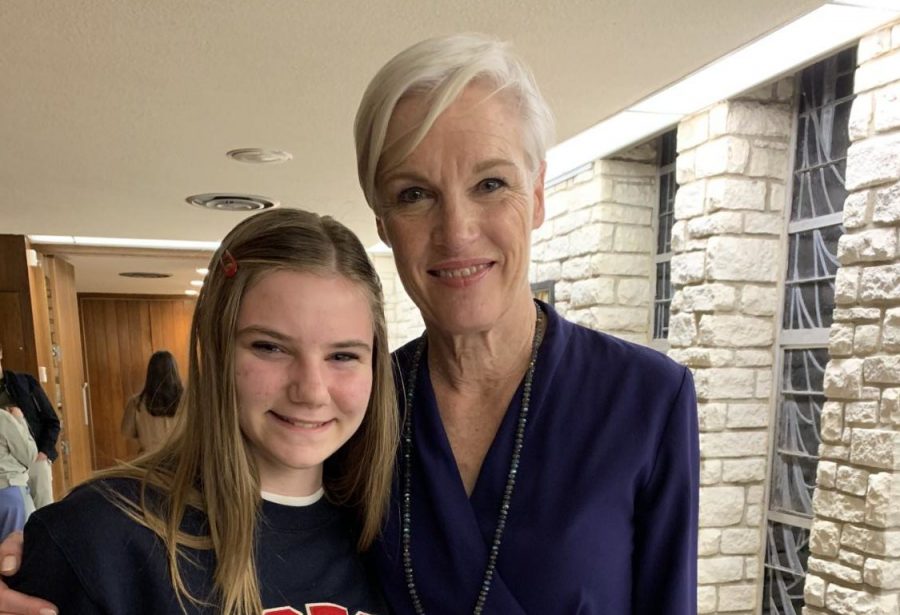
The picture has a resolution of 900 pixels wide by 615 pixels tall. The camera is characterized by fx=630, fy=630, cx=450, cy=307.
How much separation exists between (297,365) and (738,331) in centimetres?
179

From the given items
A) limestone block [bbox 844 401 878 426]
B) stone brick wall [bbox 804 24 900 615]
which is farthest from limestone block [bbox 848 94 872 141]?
limestone block [bbox 844 401 878 426]

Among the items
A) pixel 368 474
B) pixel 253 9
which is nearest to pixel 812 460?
pixel 368 474

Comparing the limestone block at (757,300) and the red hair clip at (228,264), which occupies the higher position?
the red hair clip at (228,264)

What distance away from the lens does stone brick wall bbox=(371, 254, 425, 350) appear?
5.35m

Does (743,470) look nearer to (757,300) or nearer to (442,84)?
(757,300)

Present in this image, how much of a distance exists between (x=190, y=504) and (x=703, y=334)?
6.11ft

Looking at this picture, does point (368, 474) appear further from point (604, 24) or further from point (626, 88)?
point (626, 88)

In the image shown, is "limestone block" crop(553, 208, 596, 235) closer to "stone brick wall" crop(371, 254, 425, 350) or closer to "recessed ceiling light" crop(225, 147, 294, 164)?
"recessed ceiling light" crop(225, 147, 294, 164)

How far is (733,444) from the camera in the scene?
7.34 ft

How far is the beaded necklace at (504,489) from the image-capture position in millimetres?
870

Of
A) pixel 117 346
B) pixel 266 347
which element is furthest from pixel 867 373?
pixel 117 346

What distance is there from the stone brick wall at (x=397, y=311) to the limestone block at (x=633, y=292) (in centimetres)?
A: 250

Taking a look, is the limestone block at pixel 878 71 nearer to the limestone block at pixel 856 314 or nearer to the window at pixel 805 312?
the window at pixel 805 312

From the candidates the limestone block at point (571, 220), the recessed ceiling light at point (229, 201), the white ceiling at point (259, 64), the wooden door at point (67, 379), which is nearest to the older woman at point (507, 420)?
the white ceiling at point (259, 64)
